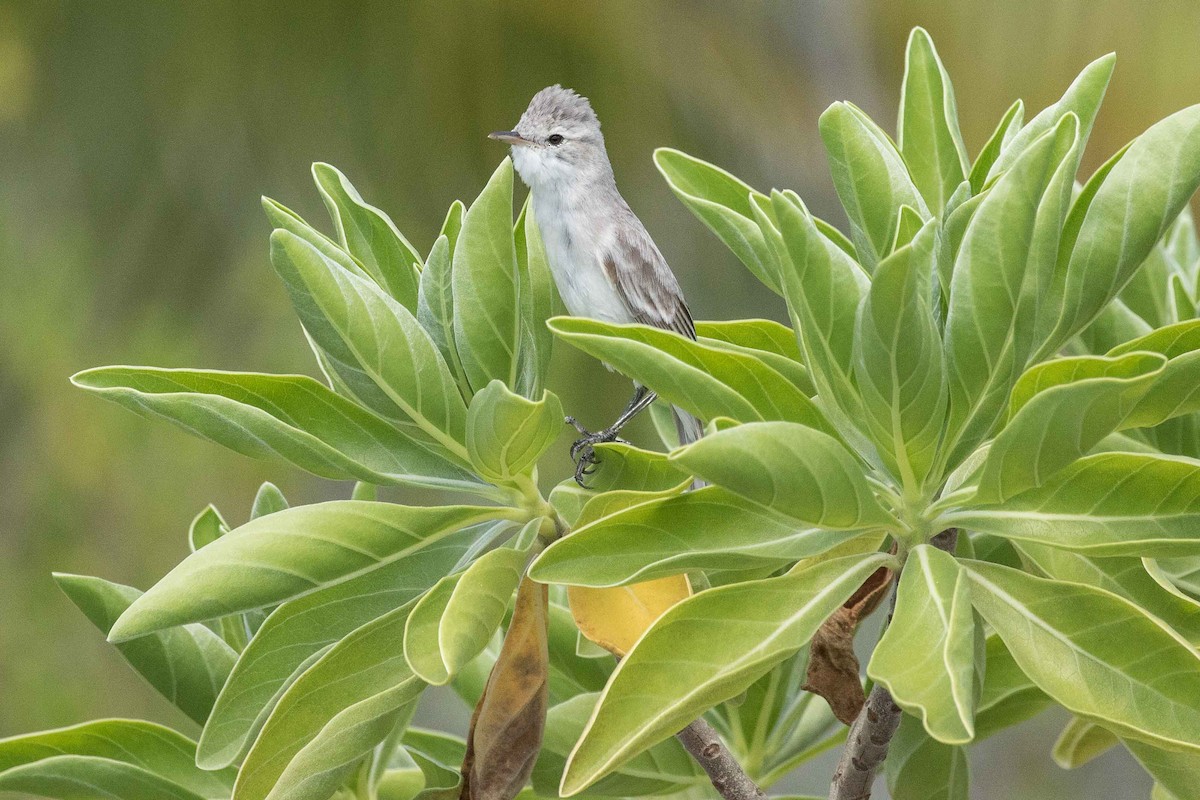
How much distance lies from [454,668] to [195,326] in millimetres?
3249

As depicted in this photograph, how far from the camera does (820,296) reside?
1.55 feet

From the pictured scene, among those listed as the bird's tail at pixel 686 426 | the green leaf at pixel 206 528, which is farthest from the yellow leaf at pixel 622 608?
the bird's tail at pixel 686 426

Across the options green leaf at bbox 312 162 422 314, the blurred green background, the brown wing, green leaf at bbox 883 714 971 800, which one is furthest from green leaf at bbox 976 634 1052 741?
the blurred green background

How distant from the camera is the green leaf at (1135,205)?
48 cm

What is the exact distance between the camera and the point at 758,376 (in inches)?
20.0

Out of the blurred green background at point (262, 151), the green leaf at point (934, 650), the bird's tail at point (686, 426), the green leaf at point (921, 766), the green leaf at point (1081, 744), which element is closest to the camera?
the green leaf at point (934, 650)

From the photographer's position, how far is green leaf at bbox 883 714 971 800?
608mm

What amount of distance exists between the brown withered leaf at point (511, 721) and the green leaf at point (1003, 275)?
224mm

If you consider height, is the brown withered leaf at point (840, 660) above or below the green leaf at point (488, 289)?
below

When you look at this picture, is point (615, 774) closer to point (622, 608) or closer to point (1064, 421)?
point (622, 608)

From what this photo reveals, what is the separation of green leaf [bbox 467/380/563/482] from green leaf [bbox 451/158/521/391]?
0.18 ft

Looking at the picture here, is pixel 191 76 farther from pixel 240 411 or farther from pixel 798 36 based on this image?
pixel 240 411

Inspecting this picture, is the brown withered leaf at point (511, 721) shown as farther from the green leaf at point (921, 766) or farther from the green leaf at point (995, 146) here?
the green leaf at point (995, 146)

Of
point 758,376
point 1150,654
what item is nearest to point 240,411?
point 758,376
